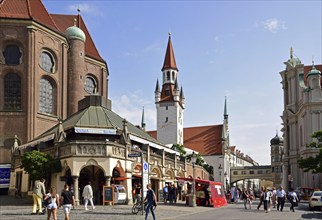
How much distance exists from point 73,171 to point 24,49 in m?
21.2

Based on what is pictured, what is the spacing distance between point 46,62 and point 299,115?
134 feet

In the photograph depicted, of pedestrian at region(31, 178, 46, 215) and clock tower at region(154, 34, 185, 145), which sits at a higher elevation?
clock tower at region(154, 34, 185, 145)

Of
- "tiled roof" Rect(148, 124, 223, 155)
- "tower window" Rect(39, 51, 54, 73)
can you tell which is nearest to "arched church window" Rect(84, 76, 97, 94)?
"tower window" Rect(39, 51, 54, 73)

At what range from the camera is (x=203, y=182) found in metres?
36.1

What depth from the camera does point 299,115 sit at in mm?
77000

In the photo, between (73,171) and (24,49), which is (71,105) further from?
(73,171)

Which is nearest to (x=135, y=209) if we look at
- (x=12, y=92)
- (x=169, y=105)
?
(x=12, y=92)

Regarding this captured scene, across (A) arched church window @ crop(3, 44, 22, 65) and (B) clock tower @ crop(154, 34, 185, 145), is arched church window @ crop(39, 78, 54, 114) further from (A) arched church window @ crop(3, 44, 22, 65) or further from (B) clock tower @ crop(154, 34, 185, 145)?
(B) clock tower @ crop(154, 34, 185, 145)

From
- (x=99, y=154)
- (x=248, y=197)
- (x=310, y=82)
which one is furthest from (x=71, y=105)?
(x=310, y=82)

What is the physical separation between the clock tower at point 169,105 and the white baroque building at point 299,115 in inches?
1360

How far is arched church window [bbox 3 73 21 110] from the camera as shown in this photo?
51219 mm

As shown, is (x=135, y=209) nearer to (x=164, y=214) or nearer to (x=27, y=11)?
(x=164, y=214)

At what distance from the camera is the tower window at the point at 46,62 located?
53181 millimetres

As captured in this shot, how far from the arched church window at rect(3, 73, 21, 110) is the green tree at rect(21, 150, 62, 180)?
15474 millimetres
